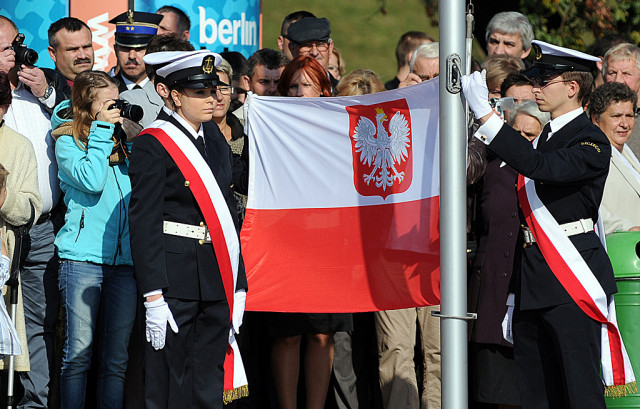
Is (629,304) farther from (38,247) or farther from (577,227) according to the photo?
(38,247)

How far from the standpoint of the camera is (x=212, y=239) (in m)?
5.58

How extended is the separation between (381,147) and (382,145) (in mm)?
14

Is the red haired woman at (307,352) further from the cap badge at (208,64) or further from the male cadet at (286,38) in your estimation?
the male cadet at (286,38)

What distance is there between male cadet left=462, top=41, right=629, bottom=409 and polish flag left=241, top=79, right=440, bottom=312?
791mm

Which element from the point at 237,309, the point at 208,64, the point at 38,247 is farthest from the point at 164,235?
the point at 38,247

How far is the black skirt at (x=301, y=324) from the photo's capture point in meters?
6.73

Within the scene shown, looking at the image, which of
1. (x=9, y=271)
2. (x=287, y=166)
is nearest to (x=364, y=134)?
(x=287, y=166)

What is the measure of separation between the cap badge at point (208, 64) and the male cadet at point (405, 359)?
2.07 metres

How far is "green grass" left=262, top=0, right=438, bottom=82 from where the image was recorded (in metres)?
15.1

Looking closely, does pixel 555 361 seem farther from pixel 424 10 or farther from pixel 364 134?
pixel 424 10

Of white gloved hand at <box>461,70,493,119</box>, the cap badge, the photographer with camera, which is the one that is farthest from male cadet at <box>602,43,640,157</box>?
the photographer with camera

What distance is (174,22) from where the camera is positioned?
8.09m

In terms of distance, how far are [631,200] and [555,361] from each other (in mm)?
1710

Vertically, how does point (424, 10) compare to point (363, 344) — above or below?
above
